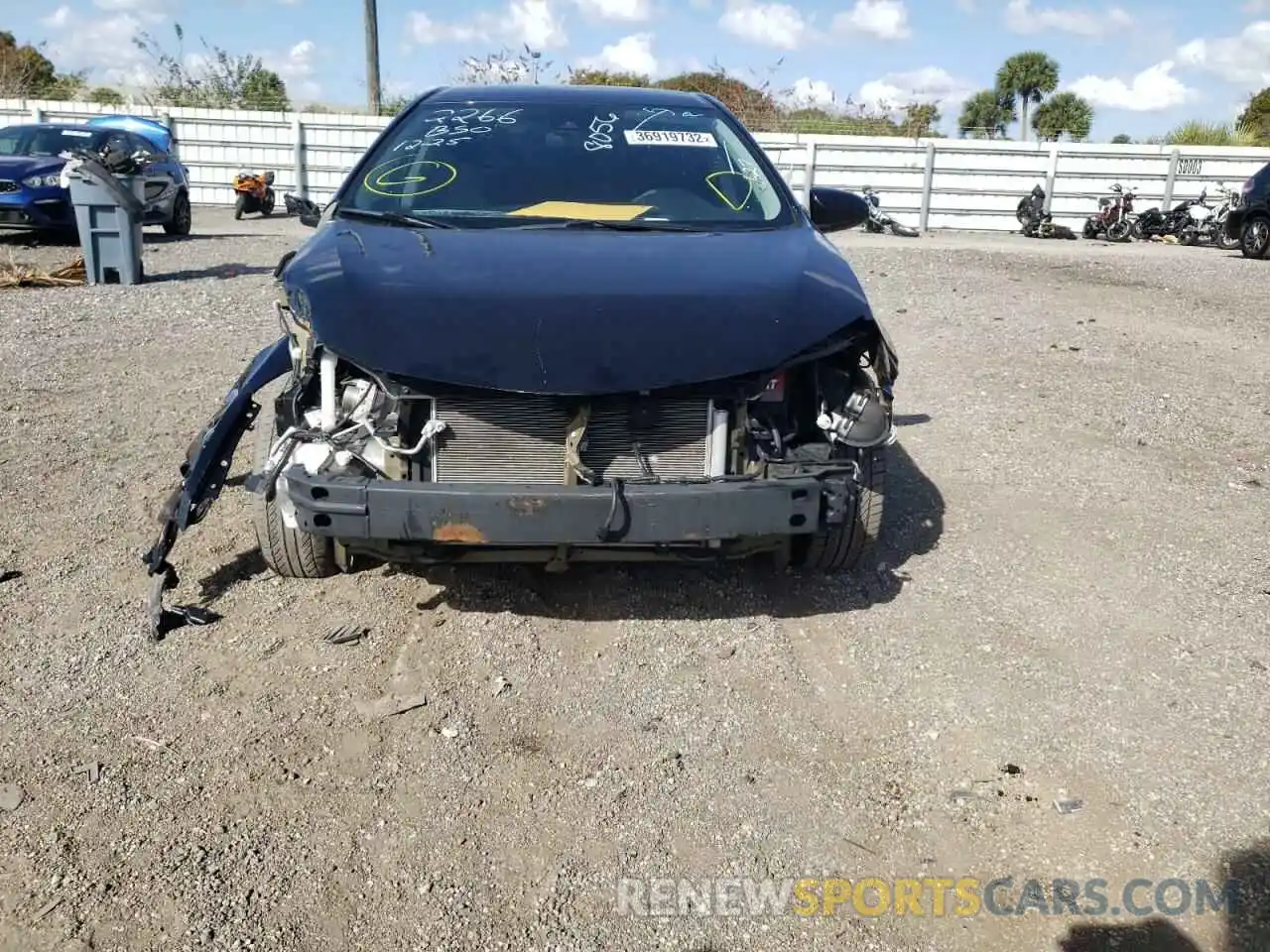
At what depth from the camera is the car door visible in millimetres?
13781

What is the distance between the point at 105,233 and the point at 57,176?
339 centimetres

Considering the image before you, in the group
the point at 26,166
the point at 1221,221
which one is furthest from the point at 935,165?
the point at 26,166

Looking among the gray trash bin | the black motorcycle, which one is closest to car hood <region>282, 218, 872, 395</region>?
the gray trash bin

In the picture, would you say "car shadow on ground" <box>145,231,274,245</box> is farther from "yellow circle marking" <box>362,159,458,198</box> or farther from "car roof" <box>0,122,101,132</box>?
"yellow circle marking" <box>362,159,458,198</box>

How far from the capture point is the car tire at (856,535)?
3.55 m

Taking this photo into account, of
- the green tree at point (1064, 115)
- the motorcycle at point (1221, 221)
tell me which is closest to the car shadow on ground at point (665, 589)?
the motorcycle at point (1221, 221)

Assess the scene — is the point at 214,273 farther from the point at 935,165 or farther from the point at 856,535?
the point at 935,165

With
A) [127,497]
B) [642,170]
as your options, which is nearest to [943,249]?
[642,170]

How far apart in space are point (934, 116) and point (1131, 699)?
85.1ft

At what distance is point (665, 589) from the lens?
378cm

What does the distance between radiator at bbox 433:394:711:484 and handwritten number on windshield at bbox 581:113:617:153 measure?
5.63ft

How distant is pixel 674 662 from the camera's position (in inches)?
129

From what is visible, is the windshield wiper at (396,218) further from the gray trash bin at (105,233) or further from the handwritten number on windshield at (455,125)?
the gray trash bin at (105,233)

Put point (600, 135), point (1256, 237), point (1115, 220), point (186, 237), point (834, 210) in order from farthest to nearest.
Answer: point (1115, 220) < point (1256, 237) < point (186, 237) < point (834, 210) < point (600, 135)
